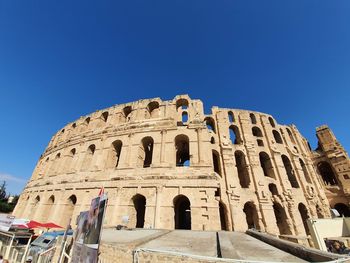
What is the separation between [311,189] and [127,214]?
2146 cm

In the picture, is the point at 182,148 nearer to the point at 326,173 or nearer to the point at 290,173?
the point at 290,173

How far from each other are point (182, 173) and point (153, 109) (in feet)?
30.6

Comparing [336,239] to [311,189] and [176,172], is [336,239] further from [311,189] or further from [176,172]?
[176,172]

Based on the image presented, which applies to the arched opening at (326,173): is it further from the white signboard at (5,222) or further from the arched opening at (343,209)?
the white signboard at (5,222)

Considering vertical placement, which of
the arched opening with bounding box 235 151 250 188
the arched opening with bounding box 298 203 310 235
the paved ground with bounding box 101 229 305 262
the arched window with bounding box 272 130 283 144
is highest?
the arched window with bounding box 272 130 283 144

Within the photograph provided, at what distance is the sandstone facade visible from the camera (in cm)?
1228

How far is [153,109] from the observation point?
1952 centimetres

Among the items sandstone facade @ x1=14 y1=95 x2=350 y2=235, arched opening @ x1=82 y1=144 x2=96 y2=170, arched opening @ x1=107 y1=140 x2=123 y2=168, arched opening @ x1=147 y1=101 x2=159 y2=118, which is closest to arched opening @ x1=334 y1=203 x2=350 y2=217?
sandstone facade @ x1=14 y1=95 x2=350 y2=235

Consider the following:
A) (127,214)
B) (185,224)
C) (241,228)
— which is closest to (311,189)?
(241,228)

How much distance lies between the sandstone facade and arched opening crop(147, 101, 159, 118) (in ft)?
0.39

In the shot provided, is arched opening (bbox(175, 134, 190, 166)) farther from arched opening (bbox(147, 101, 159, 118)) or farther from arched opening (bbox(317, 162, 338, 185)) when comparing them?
arched opening (bbox(317, 162, 338, 185))

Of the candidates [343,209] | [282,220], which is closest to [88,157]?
[282,220]

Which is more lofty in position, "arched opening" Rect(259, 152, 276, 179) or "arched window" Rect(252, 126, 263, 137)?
"arched window" Rect(252, 126, 263, 137)

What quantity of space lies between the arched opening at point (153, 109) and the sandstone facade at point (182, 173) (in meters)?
0.12
